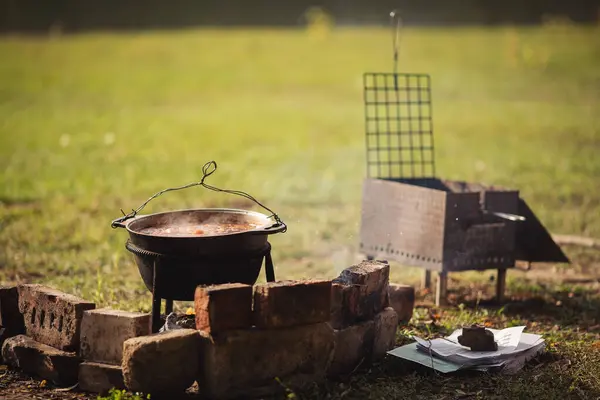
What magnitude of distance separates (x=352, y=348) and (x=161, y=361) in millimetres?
1125

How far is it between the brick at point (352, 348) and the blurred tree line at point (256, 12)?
19.2 metres

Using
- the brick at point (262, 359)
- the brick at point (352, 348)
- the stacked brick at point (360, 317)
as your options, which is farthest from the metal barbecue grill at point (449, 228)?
the brick at point (262, 359)

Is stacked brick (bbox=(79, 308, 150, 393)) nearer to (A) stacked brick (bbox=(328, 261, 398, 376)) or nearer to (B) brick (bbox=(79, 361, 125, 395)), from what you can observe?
(B) brick (bbox=(79, 361, 125, 395))

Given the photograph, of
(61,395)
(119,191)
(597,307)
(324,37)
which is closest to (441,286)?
(597,307)

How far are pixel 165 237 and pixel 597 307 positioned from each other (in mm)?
3551

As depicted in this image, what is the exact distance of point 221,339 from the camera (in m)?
4.41

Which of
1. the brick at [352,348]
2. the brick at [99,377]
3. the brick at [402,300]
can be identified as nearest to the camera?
the brick at [99,377]

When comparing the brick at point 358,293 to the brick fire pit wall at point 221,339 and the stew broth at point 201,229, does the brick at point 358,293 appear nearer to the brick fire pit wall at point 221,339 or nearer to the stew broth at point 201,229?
the brick fire pit wall at point 221,339

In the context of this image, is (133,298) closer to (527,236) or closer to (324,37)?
(527,236)

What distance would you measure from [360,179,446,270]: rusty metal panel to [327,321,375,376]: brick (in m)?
1.40

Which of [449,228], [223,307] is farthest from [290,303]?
[449,228]

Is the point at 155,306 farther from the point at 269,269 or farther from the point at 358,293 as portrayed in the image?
the point at 358,293

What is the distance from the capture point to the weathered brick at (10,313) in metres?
5.21

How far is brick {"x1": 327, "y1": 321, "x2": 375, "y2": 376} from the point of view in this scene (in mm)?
4855
